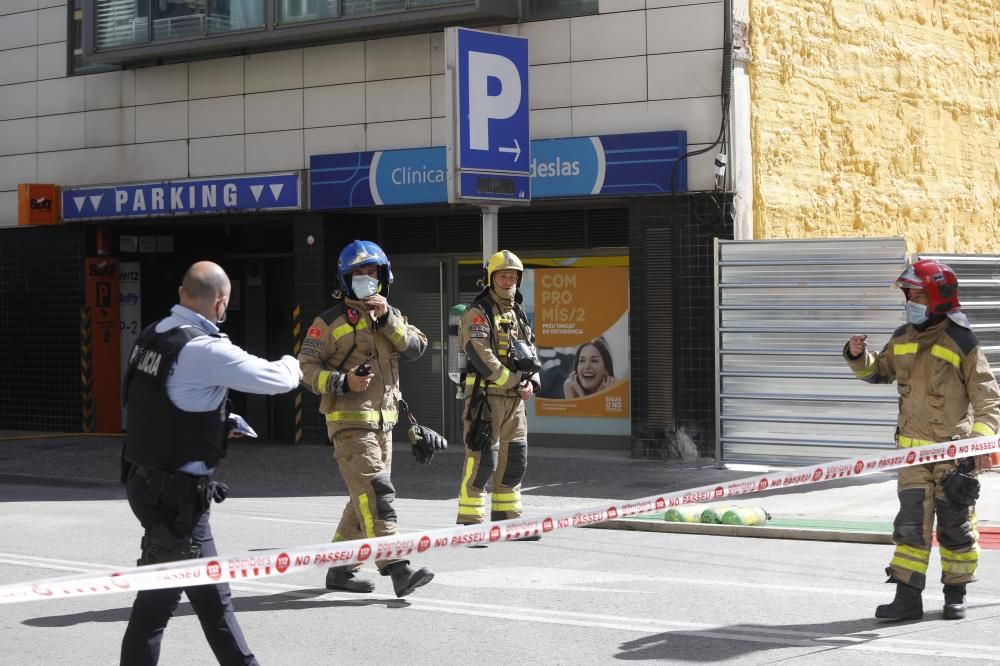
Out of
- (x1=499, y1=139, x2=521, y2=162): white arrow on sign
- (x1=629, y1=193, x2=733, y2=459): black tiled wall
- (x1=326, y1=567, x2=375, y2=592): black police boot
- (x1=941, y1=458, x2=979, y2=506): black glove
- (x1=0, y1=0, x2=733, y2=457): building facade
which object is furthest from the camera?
(x1=0, y1=0, x2=733, y2=457): building facade

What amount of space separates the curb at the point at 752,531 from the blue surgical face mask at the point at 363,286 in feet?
12.8

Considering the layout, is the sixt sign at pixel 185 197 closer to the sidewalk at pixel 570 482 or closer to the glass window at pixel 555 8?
the sidewalk at pixel 570 482

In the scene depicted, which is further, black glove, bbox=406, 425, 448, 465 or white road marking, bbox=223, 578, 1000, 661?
black glove, bbox=406, 425, 448, 465

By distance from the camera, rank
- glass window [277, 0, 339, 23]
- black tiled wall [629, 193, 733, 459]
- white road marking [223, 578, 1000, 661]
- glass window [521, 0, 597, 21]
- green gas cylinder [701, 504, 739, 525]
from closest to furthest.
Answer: white road marking [223, 578, 1000, 661], green gas cylinder [701, 504, 739, 525], black tiled wall [629, 193, 733, 459], glass window [521, 0, 597, 21], glass window [277, 0, 339, 23]

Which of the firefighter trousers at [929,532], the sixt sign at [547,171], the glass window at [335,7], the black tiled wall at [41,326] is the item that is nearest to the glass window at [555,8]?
the glass window at [335,7]

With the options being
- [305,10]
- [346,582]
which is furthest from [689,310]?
[346,582]

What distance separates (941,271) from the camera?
749cm

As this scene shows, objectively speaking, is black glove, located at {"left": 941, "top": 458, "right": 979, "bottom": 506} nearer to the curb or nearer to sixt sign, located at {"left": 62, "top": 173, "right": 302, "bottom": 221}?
the curb

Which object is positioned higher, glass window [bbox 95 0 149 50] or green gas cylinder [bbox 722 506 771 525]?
glass window [bbox 95 0 149 50]

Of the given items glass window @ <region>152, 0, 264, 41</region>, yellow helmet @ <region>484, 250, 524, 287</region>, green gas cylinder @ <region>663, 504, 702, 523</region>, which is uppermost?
glass window @ <region>152, 0, 264, 41</region>

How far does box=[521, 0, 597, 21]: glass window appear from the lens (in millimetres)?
16047

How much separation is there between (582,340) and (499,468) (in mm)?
6572

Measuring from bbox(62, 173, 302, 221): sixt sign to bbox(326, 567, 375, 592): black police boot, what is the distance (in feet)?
32.2

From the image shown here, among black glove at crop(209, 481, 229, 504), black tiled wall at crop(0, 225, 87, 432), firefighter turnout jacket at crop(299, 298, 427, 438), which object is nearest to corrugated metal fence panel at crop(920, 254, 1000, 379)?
firefighter turnout jacket at crop(299, 298, 427, 438)
